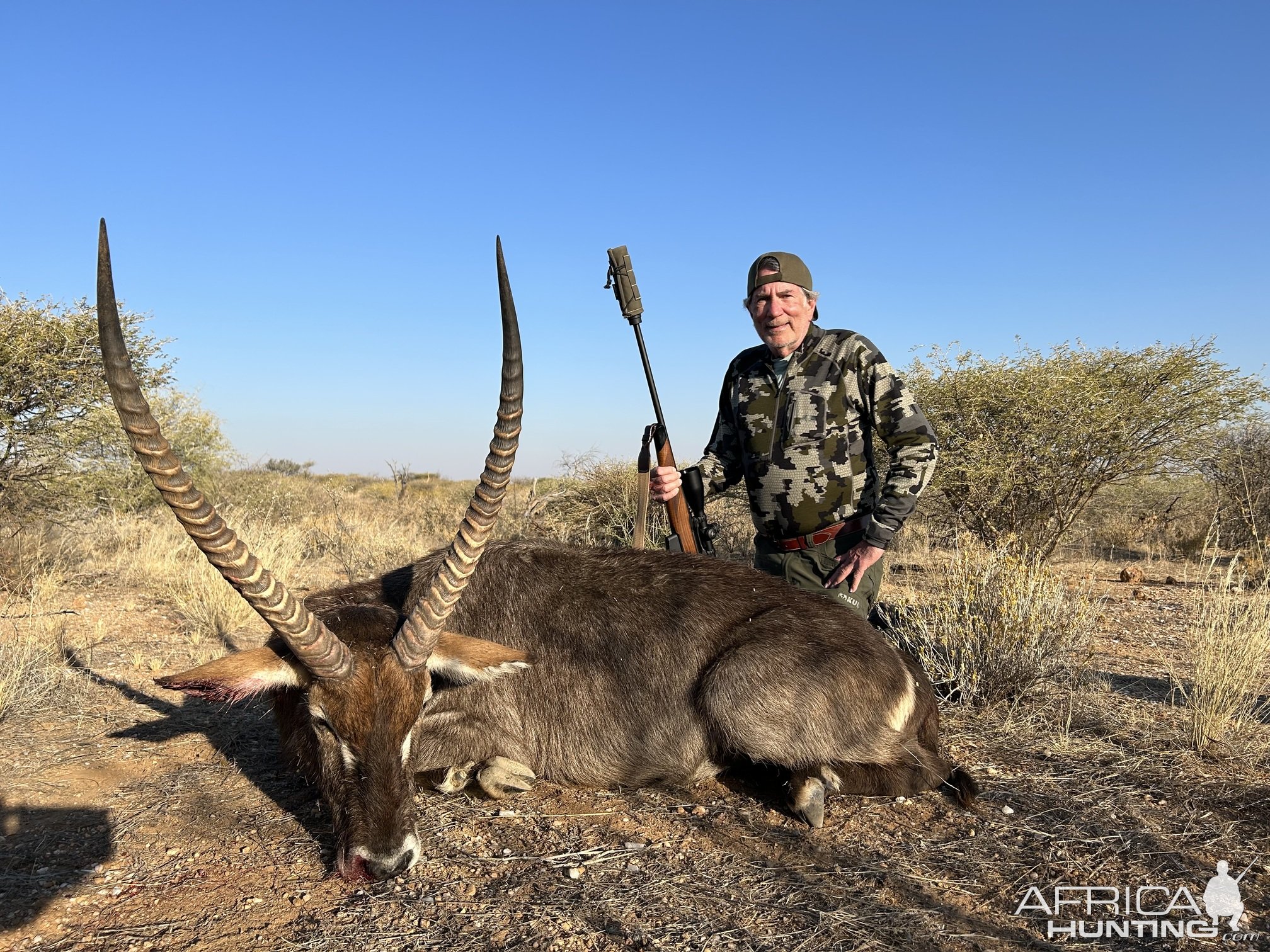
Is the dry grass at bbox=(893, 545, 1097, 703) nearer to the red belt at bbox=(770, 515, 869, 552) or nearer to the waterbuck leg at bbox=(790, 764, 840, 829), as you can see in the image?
the red belt at bbox=(770, 515, 869, 552)

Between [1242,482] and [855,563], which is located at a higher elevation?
[1242,482]

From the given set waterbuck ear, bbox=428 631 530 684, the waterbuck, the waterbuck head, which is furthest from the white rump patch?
→ the waterbuck head

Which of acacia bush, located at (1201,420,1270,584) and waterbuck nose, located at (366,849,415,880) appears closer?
waterbuck nose, located at (366,849,415,880)

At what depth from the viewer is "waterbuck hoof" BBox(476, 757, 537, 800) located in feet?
13.6

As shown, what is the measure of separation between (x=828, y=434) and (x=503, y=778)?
304cm

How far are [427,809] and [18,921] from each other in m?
1.59

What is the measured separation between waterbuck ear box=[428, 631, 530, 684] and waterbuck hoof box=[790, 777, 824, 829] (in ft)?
4.76

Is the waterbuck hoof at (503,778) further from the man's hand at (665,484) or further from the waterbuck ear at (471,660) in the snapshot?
the man's hand at (665,484)

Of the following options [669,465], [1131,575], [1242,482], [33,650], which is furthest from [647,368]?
[1242,482]

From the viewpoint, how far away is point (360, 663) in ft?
11.2

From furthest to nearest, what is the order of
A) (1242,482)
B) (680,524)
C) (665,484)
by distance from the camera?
1. (1242,482)
2. (680,524)
3. (665,484)

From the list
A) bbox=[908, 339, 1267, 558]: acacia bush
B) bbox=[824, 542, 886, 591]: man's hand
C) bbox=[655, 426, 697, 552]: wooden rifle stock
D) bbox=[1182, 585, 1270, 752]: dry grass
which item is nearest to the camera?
bbox=[1182, 585, 1270, 752]: dry grass

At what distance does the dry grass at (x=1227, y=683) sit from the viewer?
4.60 m

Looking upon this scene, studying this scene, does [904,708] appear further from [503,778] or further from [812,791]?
[503,778]
